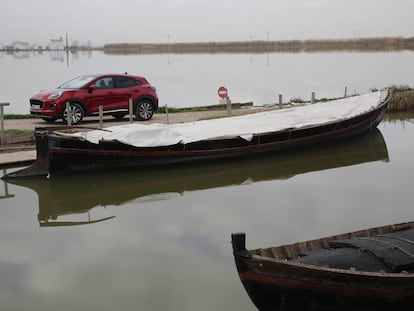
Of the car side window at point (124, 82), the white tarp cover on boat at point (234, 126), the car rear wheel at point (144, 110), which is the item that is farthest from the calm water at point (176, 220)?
the car side window at point (124, 82)

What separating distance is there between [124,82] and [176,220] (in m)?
9.55

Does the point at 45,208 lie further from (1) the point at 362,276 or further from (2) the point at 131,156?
(1) the point at 362,276

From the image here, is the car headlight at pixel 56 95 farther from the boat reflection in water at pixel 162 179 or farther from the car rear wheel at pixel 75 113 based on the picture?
the boat reflection in water at pixel 162 179

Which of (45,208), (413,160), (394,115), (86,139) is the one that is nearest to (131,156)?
(86,139)

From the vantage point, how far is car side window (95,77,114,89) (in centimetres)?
1791

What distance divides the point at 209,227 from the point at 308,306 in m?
3.69

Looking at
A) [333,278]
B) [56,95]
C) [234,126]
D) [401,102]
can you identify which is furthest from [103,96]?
[333,278]

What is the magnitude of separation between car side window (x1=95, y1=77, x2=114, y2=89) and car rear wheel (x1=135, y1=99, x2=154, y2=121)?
3.68 ft

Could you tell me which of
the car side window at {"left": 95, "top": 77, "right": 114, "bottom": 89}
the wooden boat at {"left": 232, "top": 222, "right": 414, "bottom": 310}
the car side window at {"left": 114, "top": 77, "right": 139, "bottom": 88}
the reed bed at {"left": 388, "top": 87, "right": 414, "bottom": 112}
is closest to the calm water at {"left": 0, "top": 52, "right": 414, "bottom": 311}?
the wooden boat at {"left": 232, "top": 222, "right": 414, "bottom": 310}

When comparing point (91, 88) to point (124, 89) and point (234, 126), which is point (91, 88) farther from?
point (234, 126)

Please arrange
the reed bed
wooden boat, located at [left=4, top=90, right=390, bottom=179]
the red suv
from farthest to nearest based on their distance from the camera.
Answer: the reed bed < the red suv < wooden boat, located at [left=4, top=90, right=390, bottom=179]

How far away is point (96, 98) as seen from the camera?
17688mm

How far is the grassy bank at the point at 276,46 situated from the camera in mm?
84938

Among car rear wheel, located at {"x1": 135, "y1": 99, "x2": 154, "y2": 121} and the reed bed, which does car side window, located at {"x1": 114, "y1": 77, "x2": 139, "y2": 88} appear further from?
the reed bed
